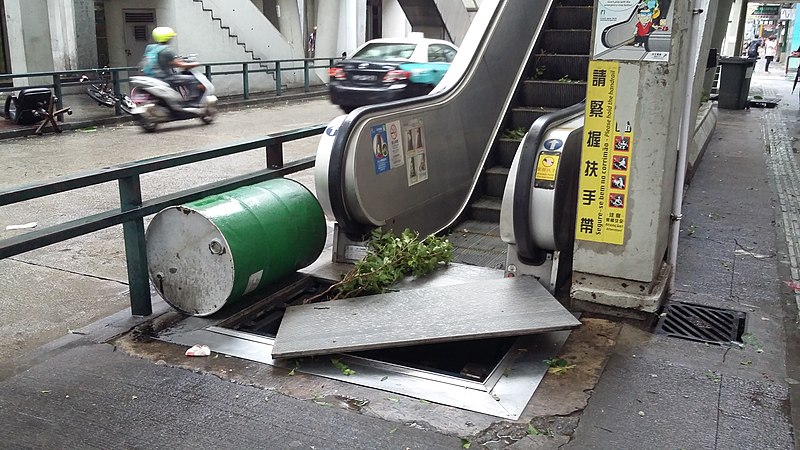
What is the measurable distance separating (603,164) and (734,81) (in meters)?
13.7

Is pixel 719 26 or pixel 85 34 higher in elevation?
pixel 719 26

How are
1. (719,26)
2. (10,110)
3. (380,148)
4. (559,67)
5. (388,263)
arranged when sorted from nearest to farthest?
1. (388,263)
2. (380,148)
3. (559,67)
4. (719,26)
5. (10,110)

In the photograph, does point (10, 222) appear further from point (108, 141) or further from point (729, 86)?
point (729, 86)

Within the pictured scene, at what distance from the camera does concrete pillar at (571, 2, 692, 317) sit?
4.06m

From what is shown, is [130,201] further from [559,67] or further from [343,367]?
[559,67]

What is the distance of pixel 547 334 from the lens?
415 centimetres

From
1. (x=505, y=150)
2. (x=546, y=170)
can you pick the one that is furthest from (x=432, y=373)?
(x=505, y=150)

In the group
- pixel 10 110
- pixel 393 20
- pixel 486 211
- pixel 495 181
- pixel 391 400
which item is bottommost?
pixel 391 400

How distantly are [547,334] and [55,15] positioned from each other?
1562cm

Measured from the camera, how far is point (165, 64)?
1312cm

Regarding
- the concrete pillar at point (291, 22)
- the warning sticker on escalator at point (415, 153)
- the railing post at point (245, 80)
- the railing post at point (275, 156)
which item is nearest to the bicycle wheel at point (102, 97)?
the railing post at point (245, 80)

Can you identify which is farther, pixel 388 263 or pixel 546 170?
pixel 388 263

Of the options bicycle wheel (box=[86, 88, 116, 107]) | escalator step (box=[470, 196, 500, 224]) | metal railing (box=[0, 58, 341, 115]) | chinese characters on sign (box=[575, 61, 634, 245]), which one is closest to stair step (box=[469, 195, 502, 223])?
escalator step (box=[470, 196, 500, 224])

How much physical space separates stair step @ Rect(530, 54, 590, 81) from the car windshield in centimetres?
562
